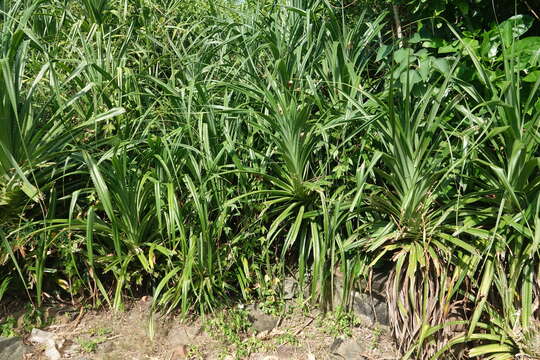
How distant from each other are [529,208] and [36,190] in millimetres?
2329

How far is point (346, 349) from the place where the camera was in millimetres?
2957

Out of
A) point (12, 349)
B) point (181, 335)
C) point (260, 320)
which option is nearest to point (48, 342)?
point (12, 349)

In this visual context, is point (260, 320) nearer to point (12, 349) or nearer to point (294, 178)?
point (294, 178)

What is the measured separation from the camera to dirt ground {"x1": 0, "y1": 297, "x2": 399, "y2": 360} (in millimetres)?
2891

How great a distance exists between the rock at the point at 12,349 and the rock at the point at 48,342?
0.25ft

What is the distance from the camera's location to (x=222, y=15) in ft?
13.0

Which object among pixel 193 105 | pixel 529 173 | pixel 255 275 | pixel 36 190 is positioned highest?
pixel 193 105

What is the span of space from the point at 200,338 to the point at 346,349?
0.77 m

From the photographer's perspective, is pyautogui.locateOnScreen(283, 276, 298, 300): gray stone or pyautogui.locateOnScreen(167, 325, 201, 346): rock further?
pyautogui.locateOnScreen(283, 276, 298, 300): gray stone

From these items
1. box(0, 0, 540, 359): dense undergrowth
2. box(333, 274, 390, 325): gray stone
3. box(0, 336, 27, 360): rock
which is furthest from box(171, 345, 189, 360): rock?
box(333, 274, 390, 325): gray stone

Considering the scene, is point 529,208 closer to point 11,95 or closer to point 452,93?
point 452,93

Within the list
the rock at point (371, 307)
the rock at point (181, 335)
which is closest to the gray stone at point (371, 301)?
the rock at point (371, 307)

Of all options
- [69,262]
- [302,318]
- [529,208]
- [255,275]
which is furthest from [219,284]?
[529,208]

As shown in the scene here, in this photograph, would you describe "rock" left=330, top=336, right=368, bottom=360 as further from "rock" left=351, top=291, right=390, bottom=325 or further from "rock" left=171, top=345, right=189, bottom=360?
"rock" left=171, top=345, right=189, bottom=360
